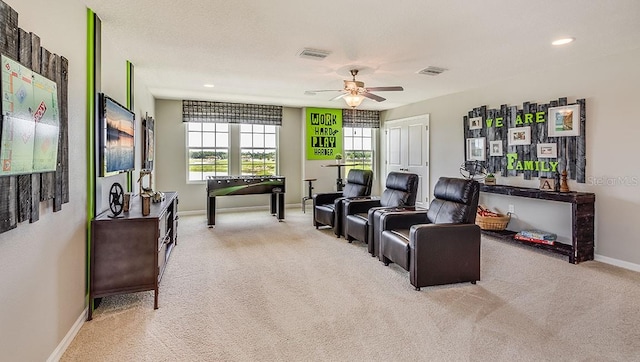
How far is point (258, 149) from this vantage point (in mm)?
7562

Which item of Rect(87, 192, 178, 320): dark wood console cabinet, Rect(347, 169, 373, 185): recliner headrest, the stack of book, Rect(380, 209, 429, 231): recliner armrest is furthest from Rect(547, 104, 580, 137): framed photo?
Rect(87, 192, 178, 320): dark wood console cabinet

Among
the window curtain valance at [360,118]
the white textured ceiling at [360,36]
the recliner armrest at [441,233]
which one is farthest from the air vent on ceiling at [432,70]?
the window curtain valance at [360,118]

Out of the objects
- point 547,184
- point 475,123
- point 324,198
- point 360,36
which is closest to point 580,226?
point 547,184

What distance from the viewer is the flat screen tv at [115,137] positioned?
280cm

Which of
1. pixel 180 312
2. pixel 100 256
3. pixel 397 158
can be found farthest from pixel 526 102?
pixel 100 256

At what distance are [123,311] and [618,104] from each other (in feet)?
17.3

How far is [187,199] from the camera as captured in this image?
6980 millimetres

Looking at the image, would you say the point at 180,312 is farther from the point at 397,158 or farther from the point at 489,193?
the point at 397,158

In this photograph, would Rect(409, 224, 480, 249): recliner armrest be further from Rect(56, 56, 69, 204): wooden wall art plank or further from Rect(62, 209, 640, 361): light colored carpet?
Rect(56, 56, 69, 204): wooden wall art plank

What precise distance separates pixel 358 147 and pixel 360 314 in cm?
622

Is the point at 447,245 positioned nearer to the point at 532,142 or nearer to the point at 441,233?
the point at 441,233

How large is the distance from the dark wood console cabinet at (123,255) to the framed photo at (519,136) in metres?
4.73

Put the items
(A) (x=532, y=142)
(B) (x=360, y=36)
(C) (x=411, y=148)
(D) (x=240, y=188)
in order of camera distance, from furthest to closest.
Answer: (C) (x=411, y=148) → (D) (x=240, y=188) → (A) (x=532, y=142) → (B) (x=360, y=36)

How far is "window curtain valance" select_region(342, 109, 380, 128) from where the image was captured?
26.7 ft
